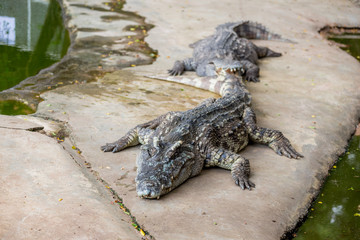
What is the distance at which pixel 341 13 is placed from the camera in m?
14.9

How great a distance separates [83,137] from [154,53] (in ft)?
15.0

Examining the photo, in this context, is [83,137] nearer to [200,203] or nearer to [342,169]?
[200,203]

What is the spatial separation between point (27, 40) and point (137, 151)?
20.9 ft

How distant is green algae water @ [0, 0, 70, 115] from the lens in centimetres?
839

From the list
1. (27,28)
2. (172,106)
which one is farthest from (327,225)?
(27,28)

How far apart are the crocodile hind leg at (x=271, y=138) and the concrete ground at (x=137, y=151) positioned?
11cm

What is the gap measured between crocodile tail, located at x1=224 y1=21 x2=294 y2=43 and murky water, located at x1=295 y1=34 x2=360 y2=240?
5.85 m

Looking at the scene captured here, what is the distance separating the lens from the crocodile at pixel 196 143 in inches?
183

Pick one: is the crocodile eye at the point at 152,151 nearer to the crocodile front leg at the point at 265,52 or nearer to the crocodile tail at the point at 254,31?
the crocodile front leg at the point at 265,52

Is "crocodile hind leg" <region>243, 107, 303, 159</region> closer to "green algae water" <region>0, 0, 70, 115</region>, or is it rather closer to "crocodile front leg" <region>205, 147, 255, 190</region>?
"crocodile front leg" <region>205, 147, 255, 190</region>

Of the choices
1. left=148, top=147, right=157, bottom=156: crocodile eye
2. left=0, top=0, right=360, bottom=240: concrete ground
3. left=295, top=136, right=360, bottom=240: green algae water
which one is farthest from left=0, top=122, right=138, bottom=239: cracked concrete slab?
left=295, top=136, right=360, bottom=240: green algae water

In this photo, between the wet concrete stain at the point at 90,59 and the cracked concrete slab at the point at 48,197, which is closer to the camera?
the cracked concrete slab at the point at 48,197

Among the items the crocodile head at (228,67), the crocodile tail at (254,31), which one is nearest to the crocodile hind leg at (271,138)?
the crocodile head at (228,67)

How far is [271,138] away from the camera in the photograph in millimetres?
5980
